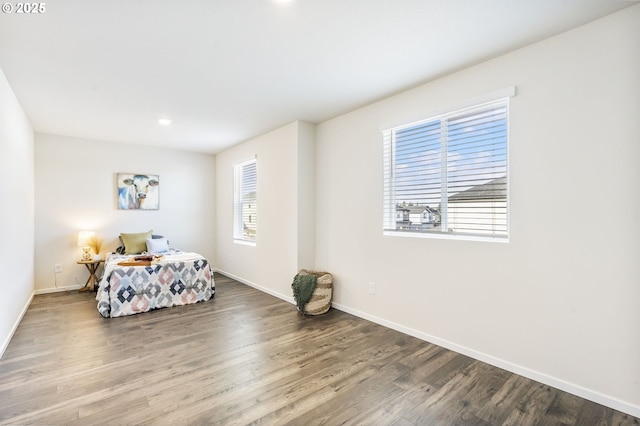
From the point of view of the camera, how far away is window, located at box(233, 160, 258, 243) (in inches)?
211

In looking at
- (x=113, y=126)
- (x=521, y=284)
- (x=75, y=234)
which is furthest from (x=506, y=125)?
(x=75, y=234)

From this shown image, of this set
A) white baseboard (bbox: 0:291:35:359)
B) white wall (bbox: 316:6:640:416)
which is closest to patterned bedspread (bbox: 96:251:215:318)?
white baseboard (bbox: 0:291:35:359)

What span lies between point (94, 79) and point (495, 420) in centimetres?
416

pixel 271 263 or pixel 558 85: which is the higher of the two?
pixel 558 85

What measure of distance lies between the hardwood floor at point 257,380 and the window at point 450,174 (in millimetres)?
1165

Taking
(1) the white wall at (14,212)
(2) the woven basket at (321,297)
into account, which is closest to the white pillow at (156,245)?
(1) the white wall at (14,212)

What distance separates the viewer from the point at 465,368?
250 cm

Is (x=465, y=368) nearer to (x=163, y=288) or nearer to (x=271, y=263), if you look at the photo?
(x=271, y=263)

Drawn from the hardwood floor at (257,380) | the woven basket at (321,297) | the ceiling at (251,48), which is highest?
the ceiling at (251,48)

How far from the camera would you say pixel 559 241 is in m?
2.22

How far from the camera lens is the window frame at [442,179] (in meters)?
2.51

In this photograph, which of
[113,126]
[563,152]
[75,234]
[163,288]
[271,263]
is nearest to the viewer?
[563,152]

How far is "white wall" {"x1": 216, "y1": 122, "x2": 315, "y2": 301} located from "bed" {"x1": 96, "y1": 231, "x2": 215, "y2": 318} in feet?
2.94

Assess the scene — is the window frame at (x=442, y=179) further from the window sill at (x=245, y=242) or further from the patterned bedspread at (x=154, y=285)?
the patterned bedspread at (x=154, y=285)
